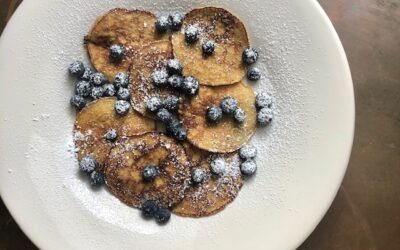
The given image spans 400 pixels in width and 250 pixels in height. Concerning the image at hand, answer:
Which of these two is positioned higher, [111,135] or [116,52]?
[116,52]

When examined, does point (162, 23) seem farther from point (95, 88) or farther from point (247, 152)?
point (247, 152)

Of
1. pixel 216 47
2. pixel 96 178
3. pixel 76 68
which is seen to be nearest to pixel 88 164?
pixel 96 178

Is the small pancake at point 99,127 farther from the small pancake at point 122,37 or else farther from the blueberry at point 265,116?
the blueberry at point 265,116

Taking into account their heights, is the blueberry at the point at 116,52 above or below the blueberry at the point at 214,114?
above

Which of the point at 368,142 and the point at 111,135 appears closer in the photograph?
the point at 111,135

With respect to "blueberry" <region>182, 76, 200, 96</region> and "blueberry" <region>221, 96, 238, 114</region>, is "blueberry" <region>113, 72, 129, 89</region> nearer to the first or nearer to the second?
"blueberry" <region>182, 76, 200, 96</region>

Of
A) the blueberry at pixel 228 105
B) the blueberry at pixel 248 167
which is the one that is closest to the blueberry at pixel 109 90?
the blueberry at pixel 228 105
